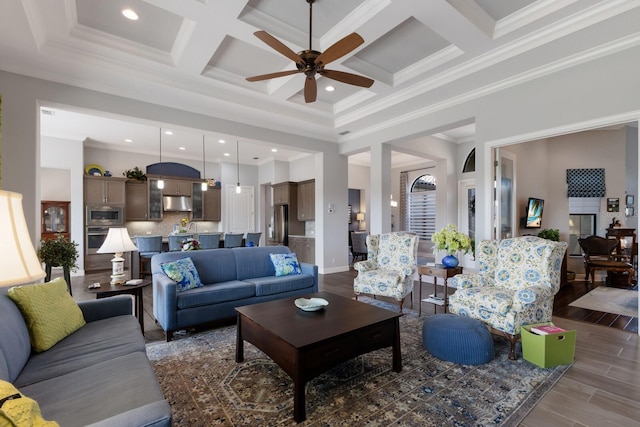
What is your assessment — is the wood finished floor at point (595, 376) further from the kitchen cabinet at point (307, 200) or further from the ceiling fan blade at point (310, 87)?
the kitchen cabinet at point (307, 200)

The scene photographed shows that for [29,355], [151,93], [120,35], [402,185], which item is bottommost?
[29,355]

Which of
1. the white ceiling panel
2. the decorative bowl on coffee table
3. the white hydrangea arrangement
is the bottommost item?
the decorative bowl on coffee table

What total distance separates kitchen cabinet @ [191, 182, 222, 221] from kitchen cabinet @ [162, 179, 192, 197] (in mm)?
172

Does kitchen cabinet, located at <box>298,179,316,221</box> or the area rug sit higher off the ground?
kitchen cabinet, located at <box>298,179,316,221</box>

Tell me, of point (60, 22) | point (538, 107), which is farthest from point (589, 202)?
point (60, 22)

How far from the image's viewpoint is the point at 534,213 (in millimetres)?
6422

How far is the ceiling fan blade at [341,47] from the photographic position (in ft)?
8.13

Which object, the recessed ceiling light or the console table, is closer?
the recessed ceiling light

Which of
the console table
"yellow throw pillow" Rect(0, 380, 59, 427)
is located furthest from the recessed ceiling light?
the console table

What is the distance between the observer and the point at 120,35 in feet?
11.3

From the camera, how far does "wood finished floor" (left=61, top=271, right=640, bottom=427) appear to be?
1.92 meters

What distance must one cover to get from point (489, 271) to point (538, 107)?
2.22 meters

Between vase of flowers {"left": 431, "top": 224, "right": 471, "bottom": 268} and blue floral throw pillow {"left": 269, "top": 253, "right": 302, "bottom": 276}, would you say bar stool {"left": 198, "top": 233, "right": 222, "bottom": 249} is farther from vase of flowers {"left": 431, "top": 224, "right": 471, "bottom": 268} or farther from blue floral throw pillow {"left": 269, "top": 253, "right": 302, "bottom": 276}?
vase of flowers {"left": 431, "top": 224, "right": 471, "bottom": 268}

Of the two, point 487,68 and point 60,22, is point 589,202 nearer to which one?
point 487,68
